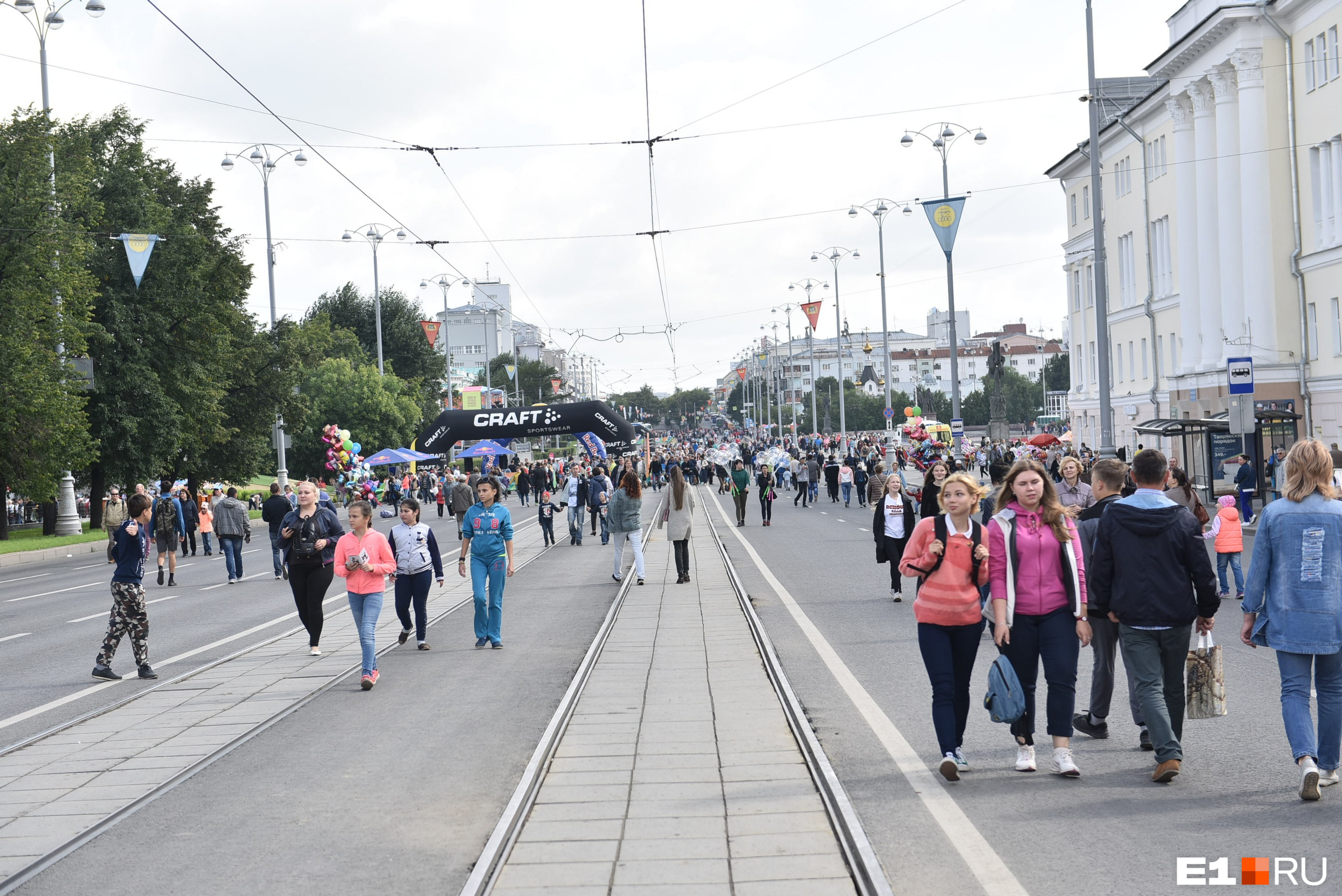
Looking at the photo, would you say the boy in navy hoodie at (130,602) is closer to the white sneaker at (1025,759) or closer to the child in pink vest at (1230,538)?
the white sneaker at (1025,759)

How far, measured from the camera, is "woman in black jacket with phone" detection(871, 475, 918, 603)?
15.5m

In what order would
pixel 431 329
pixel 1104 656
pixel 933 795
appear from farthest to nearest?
pixel 431 329
pixel 1104 656
pixel 933 795

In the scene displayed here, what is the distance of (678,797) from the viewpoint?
6328 millimetres

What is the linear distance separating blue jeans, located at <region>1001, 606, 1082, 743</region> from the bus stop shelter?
24.9m

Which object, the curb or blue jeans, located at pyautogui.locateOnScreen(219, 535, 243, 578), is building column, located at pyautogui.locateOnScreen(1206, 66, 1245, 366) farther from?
the curb

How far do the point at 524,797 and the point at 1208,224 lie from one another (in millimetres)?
39273

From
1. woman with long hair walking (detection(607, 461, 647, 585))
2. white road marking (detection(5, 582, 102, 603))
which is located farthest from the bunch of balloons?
woman with long hair walking (detection(607, 461, 647, 585))

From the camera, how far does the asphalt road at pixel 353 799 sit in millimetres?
5383

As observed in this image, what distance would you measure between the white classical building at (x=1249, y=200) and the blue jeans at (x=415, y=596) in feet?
95.0

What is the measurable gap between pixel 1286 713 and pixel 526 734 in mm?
4285

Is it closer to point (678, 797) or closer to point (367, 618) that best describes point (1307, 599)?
point (678, 797)

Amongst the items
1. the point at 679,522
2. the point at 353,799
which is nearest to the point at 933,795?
the point at 353,799

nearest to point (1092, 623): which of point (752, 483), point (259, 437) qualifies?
point (259, 437)

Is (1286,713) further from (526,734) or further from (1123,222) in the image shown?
(1123,222)
